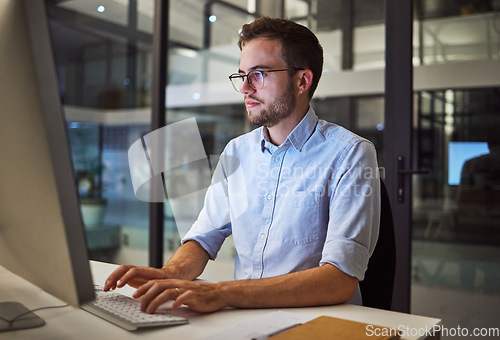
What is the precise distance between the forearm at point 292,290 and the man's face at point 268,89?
0.60 m

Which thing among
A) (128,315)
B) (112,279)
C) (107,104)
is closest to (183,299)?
(128,315)

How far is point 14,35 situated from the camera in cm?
68

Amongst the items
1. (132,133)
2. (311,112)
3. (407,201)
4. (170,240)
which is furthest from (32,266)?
(132,133)

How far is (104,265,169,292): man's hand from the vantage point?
1.14 m

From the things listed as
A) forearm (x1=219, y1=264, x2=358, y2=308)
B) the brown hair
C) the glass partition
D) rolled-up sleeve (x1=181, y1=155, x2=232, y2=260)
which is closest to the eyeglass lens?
the brown hair

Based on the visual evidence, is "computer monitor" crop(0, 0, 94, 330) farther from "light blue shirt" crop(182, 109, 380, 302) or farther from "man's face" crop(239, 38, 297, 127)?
"man's face" crop(239, 38, 297, 127)

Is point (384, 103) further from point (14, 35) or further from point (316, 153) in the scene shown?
point (14, 35)

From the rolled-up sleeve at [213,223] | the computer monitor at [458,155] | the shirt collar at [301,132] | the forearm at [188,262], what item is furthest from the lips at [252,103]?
the computer monitor at [458,155]

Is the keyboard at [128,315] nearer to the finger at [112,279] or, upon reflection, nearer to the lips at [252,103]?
the finger at [112,279]

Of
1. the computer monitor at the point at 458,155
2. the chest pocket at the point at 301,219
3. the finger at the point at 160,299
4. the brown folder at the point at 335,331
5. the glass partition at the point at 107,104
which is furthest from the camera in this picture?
the glass partition at the point at 107,104

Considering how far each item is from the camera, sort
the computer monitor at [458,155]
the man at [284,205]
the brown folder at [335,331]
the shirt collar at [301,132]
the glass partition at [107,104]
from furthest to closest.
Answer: the glass partition at [107,104], the computer monitor at [458,155], the shirt collar at [301,132], the man at [284,205], the brown folder at [335,331]

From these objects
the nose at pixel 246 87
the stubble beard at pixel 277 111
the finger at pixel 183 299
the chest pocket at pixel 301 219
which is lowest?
the finger at pixel 183 299

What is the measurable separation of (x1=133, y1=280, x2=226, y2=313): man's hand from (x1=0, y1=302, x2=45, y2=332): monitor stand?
205mm

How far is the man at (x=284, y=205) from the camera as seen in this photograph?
1125 millimetres
